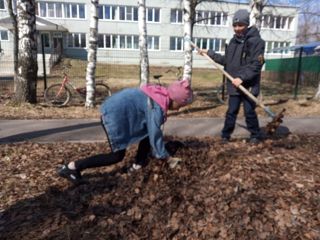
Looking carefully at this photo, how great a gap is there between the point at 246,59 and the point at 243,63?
81 millimetres

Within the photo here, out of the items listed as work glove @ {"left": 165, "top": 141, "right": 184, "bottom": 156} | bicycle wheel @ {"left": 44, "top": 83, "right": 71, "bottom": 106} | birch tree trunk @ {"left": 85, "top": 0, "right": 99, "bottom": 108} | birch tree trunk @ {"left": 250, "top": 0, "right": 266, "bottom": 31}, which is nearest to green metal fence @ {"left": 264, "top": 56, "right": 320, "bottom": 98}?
birch tree trunk @ {"left": 250, "top": 0, "right": 266, "bottom": 31}

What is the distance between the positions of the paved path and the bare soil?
96 cm

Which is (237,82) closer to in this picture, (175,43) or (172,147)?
(172,147)

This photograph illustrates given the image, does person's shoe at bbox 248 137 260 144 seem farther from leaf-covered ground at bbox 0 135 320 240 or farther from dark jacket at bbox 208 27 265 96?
dark jacket at bbox 208 27 265 96

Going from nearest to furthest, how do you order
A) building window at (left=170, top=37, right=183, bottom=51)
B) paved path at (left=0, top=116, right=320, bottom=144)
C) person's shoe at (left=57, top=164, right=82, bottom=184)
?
person's shoe at (left=57, top=164, right=82, bottom=184), paved path at (left=0, top=116, right=320, bottom=144), building window at (left=170, top=37, right=183, bottom=51)

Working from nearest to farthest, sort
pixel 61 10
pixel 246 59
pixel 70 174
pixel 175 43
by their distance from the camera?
pixel 70 174, pixel 246 59, pixel 61 10, pixel 175 43

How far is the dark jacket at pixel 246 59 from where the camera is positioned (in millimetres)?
4793

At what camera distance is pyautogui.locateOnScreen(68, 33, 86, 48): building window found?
123 ft

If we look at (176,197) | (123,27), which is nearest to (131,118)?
(176,197)

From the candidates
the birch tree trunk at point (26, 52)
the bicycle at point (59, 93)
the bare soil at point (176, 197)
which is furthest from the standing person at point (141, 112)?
the bicycle at point (59, 93)

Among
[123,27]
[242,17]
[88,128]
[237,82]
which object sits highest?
[123,27]

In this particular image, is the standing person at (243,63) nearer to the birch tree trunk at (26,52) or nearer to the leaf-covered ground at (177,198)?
the leaf-covered ground at (177,198)

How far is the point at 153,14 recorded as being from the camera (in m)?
38.6

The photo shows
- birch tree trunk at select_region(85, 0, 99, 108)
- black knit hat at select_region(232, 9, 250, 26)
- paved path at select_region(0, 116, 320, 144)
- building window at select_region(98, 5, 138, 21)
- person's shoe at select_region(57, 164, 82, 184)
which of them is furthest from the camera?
building window at select_region(98, 5, 138, 21)
